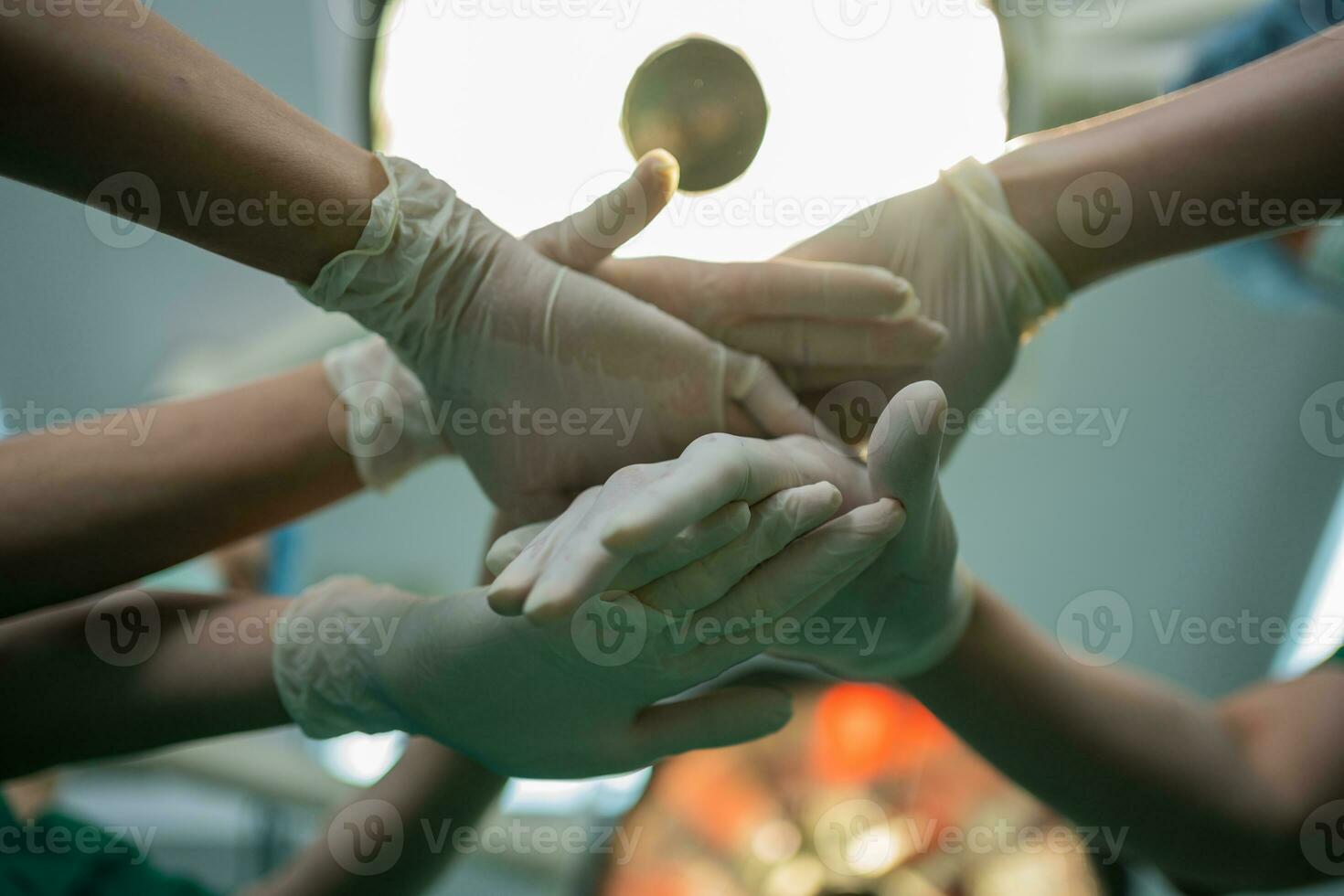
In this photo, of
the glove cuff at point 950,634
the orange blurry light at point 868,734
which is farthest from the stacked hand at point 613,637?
the orange blurry light at point 868,734

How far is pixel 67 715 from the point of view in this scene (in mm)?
997

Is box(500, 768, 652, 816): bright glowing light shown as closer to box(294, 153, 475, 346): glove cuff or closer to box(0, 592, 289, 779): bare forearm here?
box(0, 592, 289, 779): bare forearm

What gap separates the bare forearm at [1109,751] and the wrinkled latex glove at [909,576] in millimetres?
90

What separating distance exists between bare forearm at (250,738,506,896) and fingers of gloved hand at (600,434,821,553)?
749 mm

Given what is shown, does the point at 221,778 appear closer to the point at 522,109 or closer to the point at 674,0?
the point at 522,109

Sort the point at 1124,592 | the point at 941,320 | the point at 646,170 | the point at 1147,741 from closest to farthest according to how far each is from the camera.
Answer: the point at 646,170 < the point at 941,320 < the point at 1147,741 < the point at 1124,592

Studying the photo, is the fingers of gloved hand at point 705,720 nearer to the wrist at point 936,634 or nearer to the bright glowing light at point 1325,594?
the wrist at point 936,634

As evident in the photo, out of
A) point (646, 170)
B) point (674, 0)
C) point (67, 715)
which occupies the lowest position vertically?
point (67, 715)

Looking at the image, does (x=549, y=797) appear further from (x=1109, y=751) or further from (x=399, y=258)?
(x=399, y=258)

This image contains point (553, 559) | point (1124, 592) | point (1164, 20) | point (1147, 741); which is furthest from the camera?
point (1124, 592)

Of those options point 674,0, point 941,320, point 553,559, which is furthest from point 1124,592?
point 553,559

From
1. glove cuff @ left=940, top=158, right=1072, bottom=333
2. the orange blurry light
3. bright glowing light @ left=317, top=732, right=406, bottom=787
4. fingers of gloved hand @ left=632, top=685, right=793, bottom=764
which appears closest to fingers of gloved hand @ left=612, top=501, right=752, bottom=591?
fingers of gloved hand @ left=632, top=685, right=793, bottom=764

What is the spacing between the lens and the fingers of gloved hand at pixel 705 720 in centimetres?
84

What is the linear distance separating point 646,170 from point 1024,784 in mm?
905
